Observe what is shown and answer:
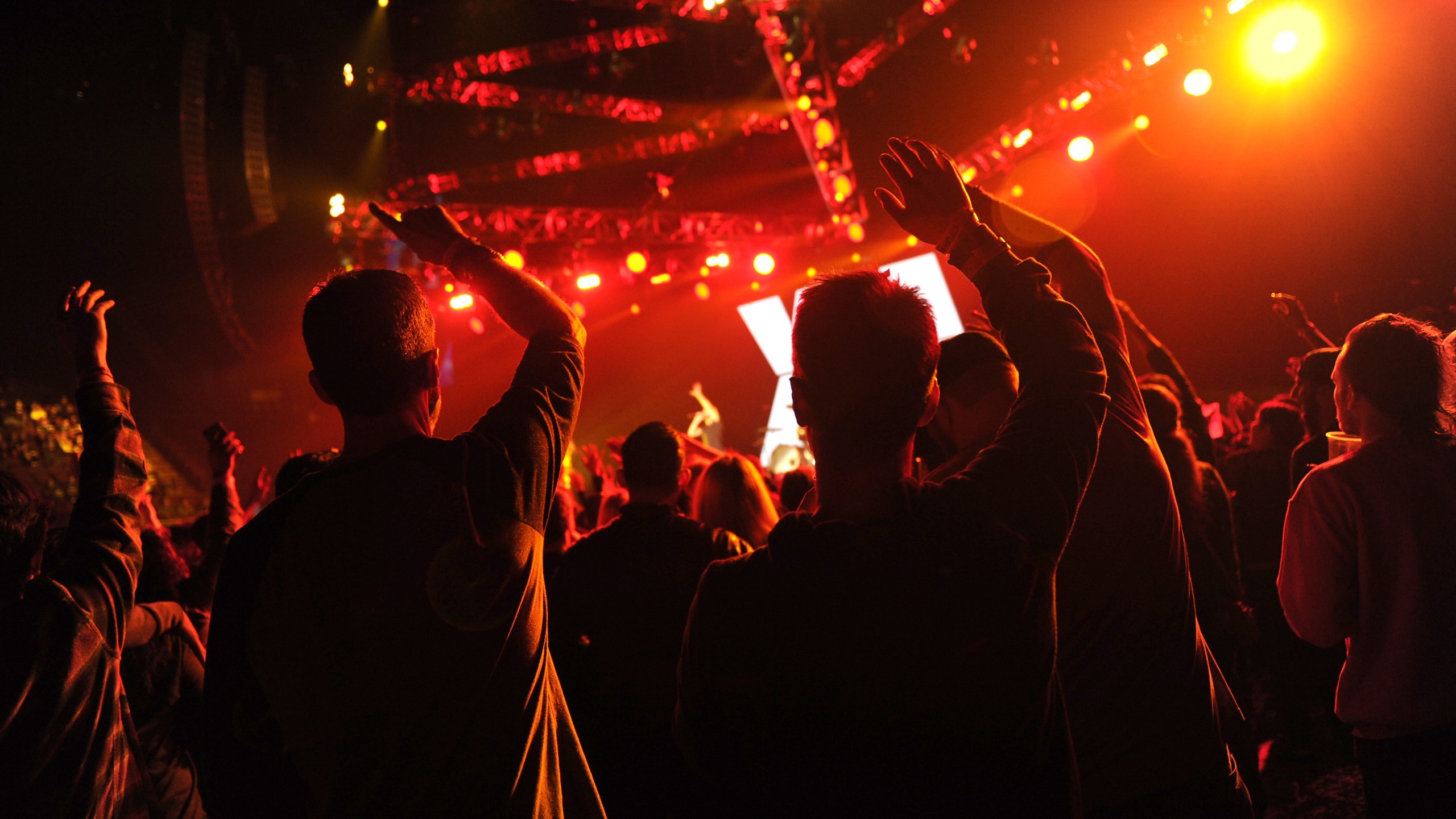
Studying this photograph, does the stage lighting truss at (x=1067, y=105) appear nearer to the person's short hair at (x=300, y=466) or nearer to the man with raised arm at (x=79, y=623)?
the person's short hair at (x=300, y=466)

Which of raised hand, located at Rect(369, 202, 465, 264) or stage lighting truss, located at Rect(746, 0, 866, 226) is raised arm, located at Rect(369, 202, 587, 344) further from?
stage lighting truss, located at Rect(746, 0, 866, 226)

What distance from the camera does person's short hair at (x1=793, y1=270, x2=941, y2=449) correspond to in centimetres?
100

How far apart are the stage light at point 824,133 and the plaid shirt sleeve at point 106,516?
7.39m

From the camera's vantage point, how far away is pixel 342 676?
1.13m

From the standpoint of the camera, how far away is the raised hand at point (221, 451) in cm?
278

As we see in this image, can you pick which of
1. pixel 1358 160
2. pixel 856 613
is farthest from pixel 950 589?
pixel 1358 160

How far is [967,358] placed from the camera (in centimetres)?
162

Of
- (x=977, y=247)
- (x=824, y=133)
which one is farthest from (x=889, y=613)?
(x=824, y=133)

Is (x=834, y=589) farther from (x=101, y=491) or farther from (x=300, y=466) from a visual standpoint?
(x=300, y=466)

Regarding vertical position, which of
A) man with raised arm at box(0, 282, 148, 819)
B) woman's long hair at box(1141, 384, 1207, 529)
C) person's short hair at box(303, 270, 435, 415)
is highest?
person's short hair at box(303, 270, 435, 415)

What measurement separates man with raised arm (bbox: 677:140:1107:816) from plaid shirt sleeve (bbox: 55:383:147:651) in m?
1.31

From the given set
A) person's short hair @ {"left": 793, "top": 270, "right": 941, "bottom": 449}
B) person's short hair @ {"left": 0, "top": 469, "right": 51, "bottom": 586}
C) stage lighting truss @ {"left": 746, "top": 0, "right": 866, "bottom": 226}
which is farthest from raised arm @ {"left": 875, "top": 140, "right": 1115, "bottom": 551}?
stage lighting truss @ {"left": 746, "top": 0, "right": 866, "bottom": 226}

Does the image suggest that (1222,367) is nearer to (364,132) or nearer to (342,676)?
(342,676)

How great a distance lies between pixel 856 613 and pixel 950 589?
0.12 metres
